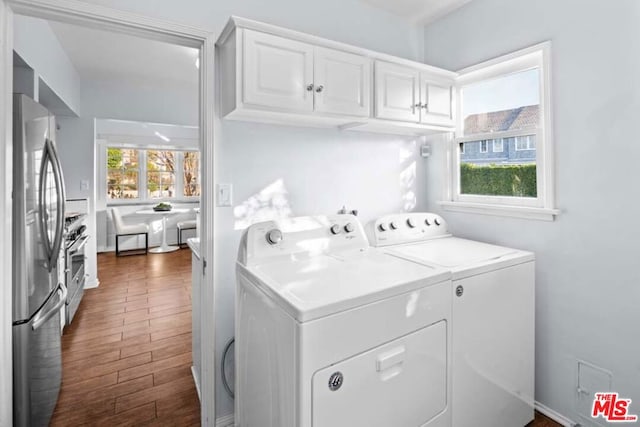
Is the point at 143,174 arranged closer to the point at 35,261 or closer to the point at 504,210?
the point at 35,261

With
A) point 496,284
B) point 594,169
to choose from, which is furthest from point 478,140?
point 496,284

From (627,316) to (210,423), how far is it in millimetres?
2218

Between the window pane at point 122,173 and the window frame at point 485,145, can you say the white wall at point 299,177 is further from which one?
the window pane at point 122,173

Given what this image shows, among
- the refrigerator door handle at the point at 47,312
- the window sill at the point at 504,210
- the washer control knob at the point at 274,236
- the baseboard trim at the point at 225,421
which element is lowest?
the baseboard trim at the point at 225,421

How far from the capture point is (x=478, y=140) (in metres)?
2.39

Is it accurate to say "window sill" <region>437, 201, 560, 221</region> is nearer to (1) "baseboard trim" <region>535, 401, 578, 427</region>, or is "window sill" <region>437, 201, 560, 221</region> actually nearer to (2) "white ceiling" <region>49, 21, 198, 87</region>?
(1) "baseboard trim" <region>535, 401, 578, 427</region>

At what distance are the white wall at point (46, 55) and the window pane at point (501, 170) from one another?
3.11 meters

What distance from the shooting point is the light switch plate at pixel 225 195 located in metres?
1.82

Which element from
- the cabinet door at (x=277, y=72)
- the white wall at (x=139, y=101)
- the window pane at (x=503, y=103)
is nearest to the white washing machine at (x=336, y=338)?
the cabinet door at (x=277, y=72)

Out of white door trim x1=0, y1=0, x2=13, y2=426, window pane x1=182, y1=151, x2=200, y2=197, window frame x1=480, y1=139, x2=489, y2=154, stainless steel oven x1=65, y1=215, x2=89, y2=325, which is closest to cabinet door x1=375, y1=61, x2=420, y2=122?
window frame x1=480, y1=139, x2=489, y2=154

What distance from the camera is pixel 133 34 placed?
164 cm

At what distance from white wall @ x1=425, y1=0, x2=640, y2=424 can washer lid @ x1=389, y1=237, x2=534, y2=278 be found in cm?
23

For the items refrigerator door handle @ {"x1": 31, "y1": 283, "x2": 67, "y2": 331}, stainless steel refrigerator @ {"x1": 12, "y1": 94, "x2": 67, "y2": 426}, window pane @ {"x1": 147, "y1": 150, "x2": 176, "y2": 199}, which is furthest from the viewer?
window pane @ {"x1": 147, "y1": 150, "x2": 176, "y2": 199}

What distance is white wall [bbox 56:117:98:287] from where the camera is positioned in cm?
418
